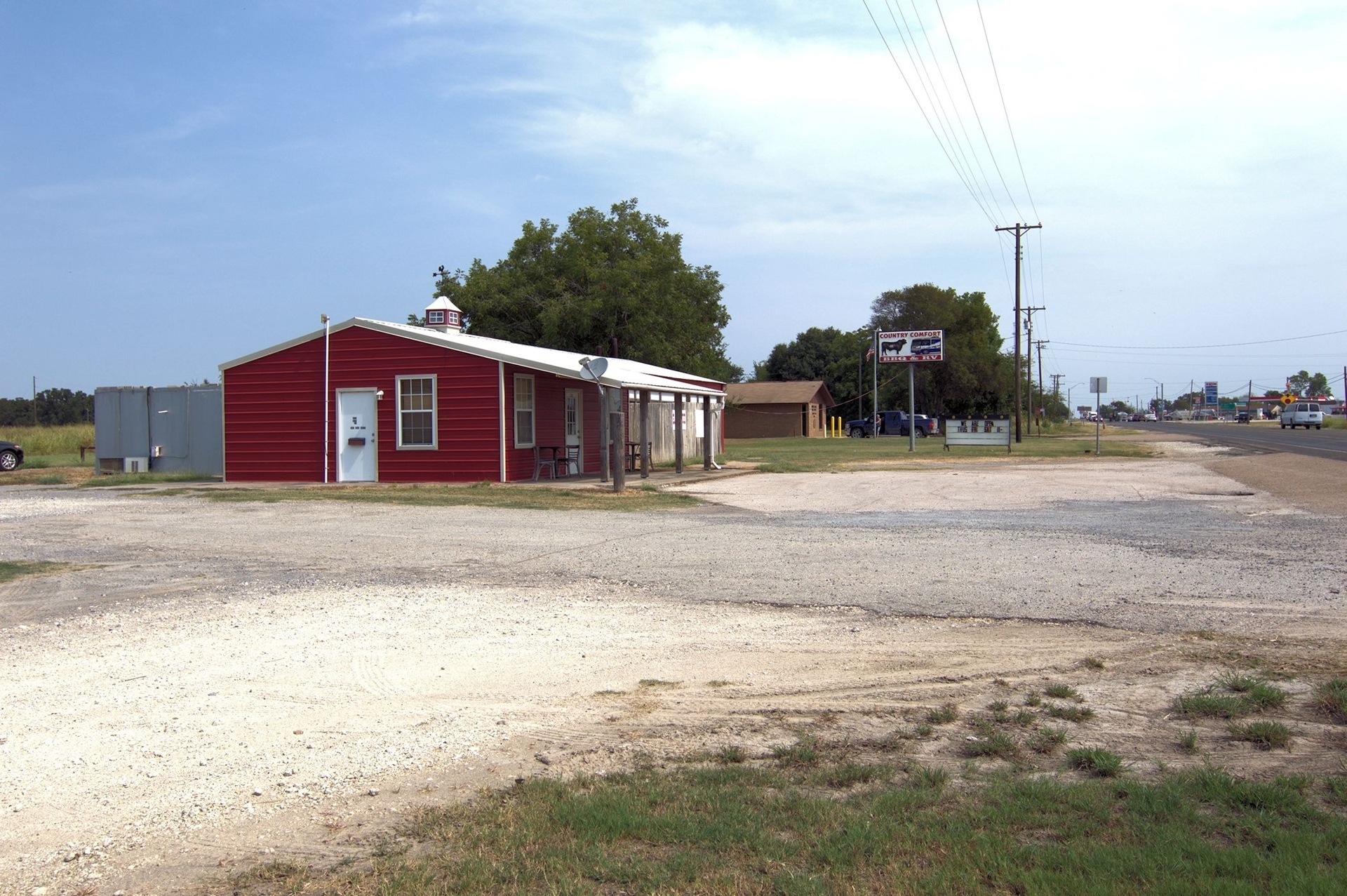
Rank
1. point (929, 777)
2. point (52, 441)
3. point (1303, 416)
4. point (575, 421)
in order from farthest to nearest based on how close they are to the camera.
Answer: point (1303, 416)
point (52, 441)
point (575, 421)
point (929, 777)

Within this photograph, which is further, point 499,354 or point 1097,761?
Answer: point 499,354

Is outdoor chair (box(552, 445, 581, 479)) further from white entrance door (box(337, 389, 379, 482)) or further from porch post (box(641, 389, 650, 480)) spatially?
white entrance door (box(337, 389, 379, 482))

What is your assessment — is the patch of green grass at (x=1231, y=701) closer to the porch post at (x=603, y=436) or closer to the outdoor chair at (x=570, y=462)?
the porch post at (x=603, y=436)

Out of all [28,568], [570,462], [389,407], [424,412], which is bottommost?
[28,568]

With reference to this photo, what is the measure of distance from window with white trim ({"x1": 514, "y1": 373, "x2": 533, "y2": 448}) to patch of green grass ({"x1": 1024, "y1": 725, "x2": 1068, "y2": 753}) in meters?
18.3

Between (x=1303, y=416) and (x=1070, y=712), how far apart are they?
246 feet

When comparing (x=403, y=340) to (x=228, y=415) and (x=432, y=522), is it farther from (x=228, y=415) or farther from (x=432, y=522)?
(x=432, y=522)

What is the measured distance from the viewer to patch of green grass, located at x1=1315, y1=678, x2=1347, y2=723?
5.12 m

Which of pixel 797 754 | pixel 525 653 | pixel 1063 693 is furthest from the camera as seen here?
pixel 525 653

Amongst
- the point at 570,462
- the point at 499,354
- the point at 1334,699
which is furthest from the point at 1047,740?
the point at 570,462

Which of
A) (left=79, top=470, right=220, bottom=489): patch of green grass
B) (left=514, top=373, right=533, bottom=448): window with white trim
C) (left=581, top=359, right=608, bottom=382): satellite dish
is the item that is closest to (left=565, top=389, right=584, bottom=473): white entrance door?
(left=514, top=373, right=533, bottom=448): window with white trim

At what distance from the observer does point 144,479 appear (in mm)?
24656

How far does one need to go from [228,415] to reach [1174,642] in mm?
21851

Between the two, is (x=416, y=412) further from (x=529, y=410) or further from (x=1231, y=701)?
(x=1231, y=701)
